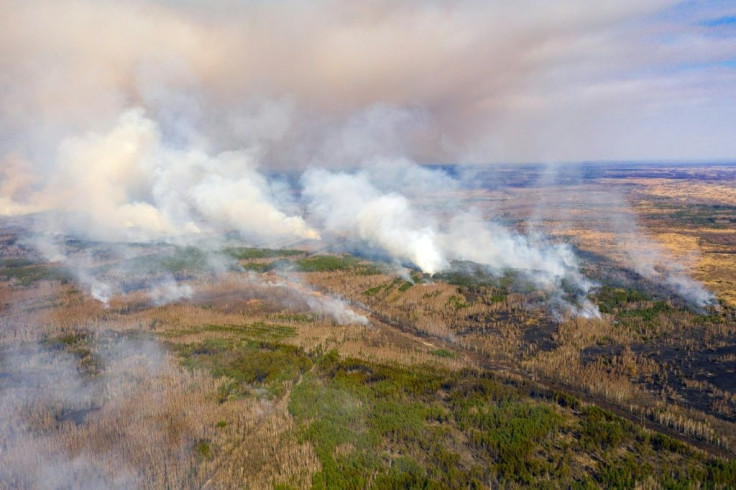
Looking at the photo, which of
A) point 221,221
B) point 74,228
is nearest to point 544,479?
point 221,221

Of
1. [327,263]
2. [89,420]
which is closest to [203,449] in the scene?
[89,420]

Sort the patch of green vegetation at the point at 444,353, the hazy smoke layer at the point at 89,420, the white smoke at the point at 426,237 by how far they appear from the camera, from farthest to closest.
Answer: the white smoke at the point at 426,237, the patch of green vegetation at the point at 444,353, the hazy smoke layer at the point at 89,420

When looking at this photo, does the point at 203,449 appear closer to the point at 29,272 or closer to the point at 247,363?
the point at 247,363

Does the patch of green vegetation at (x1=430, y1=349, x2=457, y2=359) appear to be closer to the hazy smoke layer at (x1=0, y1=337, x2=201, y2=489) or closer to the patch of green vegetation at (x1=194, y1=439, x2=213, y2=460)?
the patch of green vegetation at (x1=194, y1=439, x2=213, y2=460)

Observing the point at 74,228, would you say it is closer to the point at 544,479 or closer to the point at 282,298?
the point at 282,298

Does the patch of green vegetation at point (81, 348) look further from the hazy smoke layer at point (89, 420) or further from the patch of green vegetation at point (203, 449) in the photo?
the patch of green vegetation at point (203, 449)

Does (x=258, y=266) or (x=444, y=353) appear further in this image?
(x=258, y=266)

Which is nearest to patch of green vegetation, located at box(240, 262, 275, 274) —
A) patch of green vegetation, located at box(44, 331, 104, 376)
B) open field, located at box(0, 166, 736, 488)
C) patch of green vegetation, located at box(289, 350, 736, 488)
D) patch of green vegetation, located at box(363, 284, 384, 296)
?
open field, located at box(0, 166, 736, 488)

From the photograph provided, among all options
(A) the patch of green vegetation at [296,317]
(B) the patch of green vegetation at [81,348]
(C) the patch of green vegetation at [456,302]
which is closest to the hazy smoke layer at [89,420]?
(B) the patch of green vegetation at [81,348]
